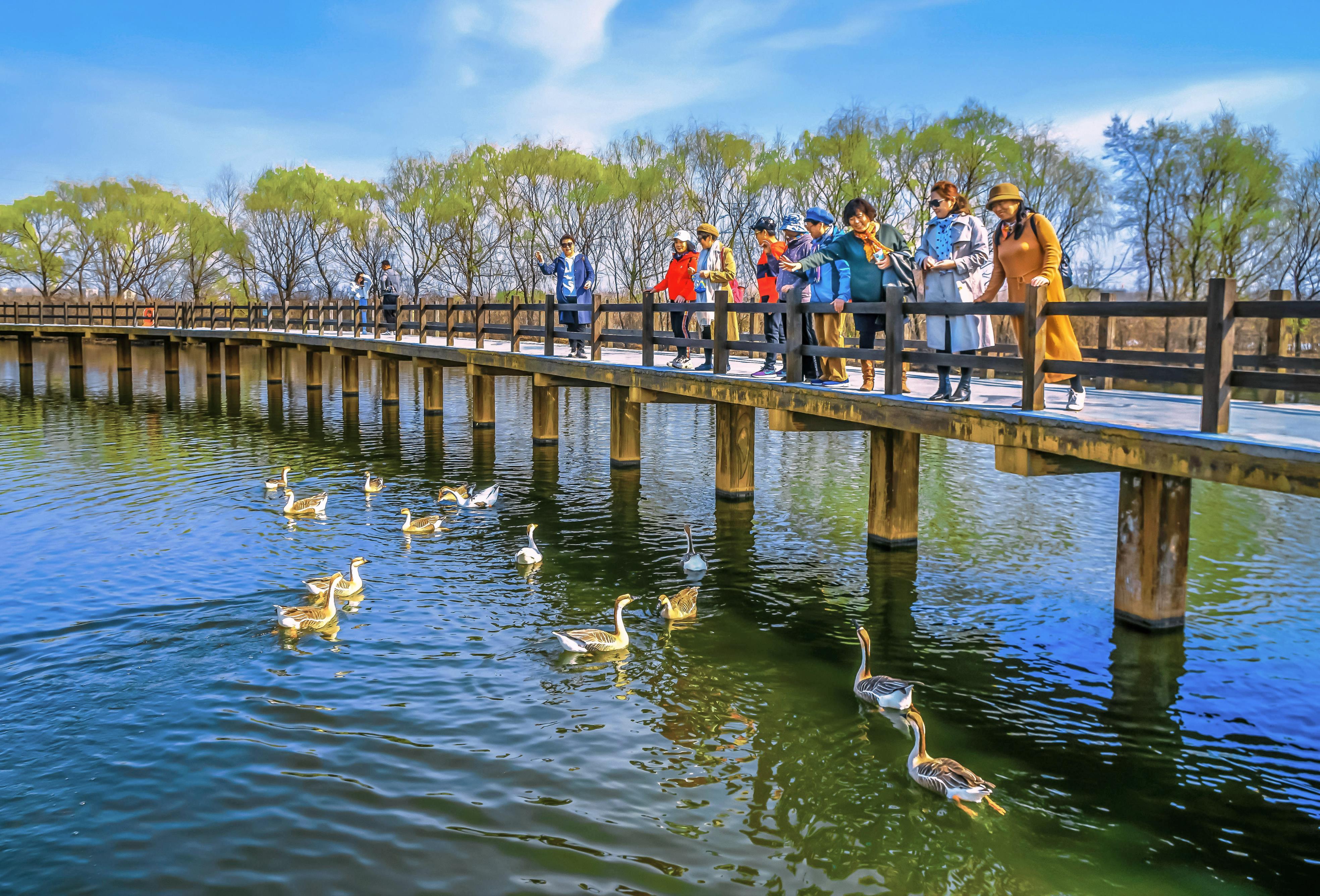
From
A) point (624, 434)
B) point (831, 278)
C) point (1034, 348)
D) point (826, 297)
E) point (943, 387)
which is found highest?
point (831, 278)

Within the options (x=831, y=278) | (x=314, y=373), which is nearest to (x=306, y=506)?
(x=831, y=278)

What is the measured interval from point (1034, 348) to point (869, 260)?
2.83m

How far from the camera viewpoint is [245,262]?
64.1 meters

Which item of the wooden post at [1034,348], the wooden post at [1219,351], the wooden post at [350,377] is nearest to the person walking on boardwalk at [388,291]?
the wooden post at [350,377]

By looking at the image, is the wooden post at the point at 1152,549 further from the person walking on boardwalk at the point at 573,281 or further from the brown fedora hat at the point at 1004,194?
the person walking on boardwalk at the point at 573,281

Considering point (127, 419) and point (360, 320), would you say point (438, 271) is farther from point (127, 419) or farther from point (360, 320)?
point (127, 419)

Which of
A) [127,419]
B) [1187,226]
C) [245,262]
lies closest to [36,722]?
[127,419]

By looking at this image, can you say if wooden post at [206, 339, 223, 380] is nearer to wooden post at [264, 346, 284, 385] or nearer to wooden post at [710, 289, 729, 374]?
wooden post at [264, 346, 284, 385]

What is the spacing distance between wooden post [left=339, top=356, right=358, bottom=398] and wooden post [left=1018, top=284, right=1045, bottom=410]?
80.1 feet

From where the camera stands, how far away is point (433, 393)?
84.5 feet

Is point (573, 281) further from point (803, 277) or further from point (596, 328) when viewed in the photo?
point (803, 277)

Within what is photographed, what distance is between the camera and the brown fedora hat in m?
8.77

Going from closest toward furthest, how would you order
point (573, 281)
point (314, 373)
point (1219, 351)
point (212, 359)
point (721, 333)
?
point (1219, 351) → point (721, 333) → point (573, 281) → point (314, 373) → point (212, 359)

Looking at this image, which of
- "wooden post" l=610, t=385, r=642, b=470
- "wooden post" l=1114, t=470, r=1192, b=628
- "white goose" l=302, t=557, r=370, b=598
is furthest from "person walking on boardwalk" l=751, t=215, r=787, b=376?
"white goose" l=302, t=557, r=370, b=598
